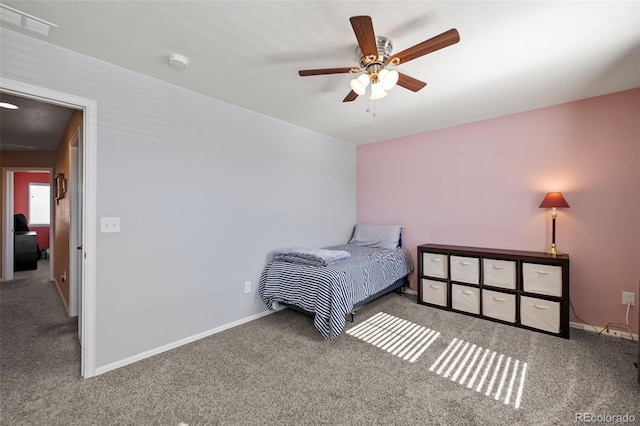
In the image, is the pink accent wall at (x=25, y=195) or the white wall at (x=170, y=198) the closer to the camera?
the white wall at (x=170, y=198)

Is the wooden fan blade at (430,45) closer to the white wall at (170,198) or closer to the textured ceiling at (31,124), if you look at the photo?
the white wall at (170,198)

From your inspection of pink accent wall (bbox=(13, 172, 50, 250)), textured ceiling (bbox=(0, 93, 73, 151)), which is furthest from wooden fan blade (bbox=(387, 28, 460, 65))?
pink accent wall (bbox=(13, 172, 50, 250))

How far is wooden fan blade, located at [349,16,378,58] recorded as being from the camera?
53.0 inches

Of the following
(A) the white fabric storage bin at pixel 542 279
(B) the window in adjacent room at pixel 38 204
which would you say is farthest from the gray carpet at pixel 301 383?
(B) the window in adjacent room at pixel 38 204

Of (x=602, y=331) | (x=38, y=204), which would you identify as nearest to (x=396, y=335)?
(x=602, y=331)

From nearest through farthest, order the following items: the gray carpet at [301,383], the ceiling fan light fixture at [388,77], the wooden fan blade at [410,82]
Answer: the gray carpet at [301,383], the ceiling fan light fixture at [388,77], the wooden fan blade at [410,82]

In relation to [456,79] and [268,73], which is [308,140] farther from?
[456,79]

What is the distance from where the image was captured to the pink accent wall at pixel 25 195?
640 centimetres

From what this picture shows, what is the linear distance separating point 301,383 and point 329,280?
0.89 metres

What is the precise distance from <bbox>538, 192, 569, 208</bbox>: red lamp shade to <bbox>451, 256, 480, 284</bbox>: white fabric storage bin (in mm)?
866

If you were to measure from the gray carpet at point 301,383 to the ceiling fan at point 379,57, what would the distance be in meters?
2.03

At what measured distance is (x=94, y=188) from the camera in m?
2.01

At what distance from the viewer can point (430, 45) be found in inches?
60.1

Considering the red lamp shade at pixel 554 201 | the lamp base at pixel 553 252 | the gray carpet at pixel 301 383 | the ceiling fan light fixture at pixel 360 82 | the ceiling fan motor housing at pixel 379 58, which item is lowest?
the gray carpet at pixel 301 383
